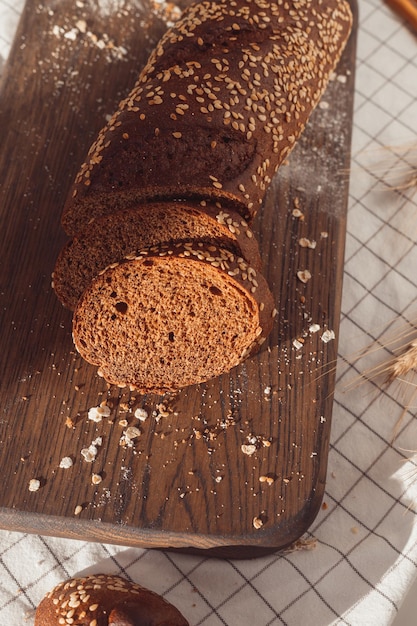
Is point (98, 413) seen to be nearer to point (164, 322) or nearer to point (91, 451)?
point (91, 451)

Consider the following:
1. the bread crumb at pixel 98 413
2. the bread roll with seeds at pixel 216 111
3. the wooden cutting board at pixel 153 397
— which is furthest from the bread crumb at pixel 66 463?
the bread roll with seeds at pixel 216 111

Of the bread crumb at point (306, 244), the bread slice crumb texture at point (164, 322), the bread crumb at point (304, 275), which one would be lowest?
the bread slice crumb texture at point (164, 322)

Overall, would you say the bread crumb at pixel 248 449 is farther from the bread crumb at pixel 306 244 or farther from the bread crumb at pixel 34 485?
the bread crumb at pixel 306 244

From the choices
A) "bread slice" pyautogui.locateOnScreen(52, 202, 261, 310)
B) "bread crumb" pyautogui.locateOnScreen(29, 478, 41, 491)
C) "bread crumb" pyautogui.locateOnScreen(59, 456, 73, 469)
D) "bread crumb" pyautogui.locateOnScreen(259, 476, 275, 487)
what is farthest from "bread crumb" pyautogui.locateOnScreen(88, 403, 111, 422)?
"bread crumb" pyautogui.locateOnScreen(259, 476, 275, 487)

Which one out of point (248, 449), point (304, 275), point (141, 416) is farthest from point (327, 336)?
point (141, 416)

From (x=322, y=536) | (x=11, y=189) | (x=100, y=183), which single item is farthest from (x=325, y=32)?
(x=322, y=536)

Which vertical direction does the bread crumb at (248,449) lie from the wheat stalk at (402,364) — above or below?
below
